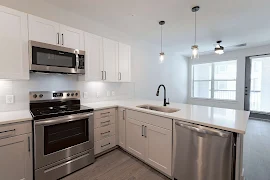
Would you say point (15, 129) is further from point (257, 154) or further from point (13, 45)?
point (257, 154)

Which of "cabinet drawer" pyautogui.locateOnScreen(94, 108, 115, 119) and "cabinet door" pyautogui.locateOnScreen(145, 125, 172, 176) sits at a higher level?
"cabinet drawer" pyautogui.locateOnScreen(94, 108, 115, 119)

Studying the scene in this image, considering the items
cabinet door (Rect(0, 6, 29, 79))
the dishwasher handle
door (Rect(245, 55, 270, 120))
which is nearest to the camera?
the dishwasher handle

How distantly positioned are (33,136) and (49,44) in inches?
51.9

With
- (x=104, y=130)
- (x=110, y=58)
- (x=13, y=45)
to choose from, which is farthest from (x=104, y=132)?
(x=13, y=45)

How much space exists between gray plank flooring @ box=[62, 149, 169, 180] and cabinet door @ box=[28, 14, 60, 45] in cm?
208

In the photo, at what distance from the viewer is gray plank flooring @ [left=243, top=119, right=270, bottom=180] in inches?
78.8

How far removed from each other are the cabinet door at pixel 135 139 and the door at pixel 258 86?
530 cm

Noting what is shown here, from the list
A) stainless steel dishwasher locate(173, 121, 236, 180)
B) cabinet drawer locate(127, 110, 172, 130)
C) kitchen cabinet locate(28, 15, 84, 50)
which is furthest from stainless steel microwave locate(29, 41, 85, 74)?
stainless steel dishwasher locate(173, 121, 236, 180)

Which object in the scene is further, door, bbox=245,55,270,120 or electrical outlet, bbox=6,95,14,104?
door, bbox=245,55,270,120

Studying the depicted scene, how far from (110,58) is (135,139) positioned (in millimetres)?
1763

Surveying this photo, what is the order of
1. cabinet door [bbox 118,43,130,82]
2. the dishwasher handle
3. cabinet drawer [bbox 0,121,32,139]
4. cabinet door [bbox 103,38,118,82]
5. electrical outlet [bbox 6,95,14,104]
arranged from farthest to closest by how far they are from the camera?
1. cabinet door [bbox 118,43,130,82]
2. cabinet door [bbox 103,38,118,82]
3. electrical outlet [bbox 6,95,14,104]
4. cabinet drawer [bbox 0,121,32,139]
5. the dishwasher handle

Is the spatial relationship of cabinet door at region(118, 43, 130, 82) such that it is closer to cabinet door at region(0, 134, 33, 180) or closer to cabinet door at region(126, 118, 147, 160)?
cabinet door at region(126, 118, 147, 160)

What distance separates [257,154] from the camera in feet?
8.38

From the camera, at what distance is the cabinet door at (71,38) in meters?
2.18
